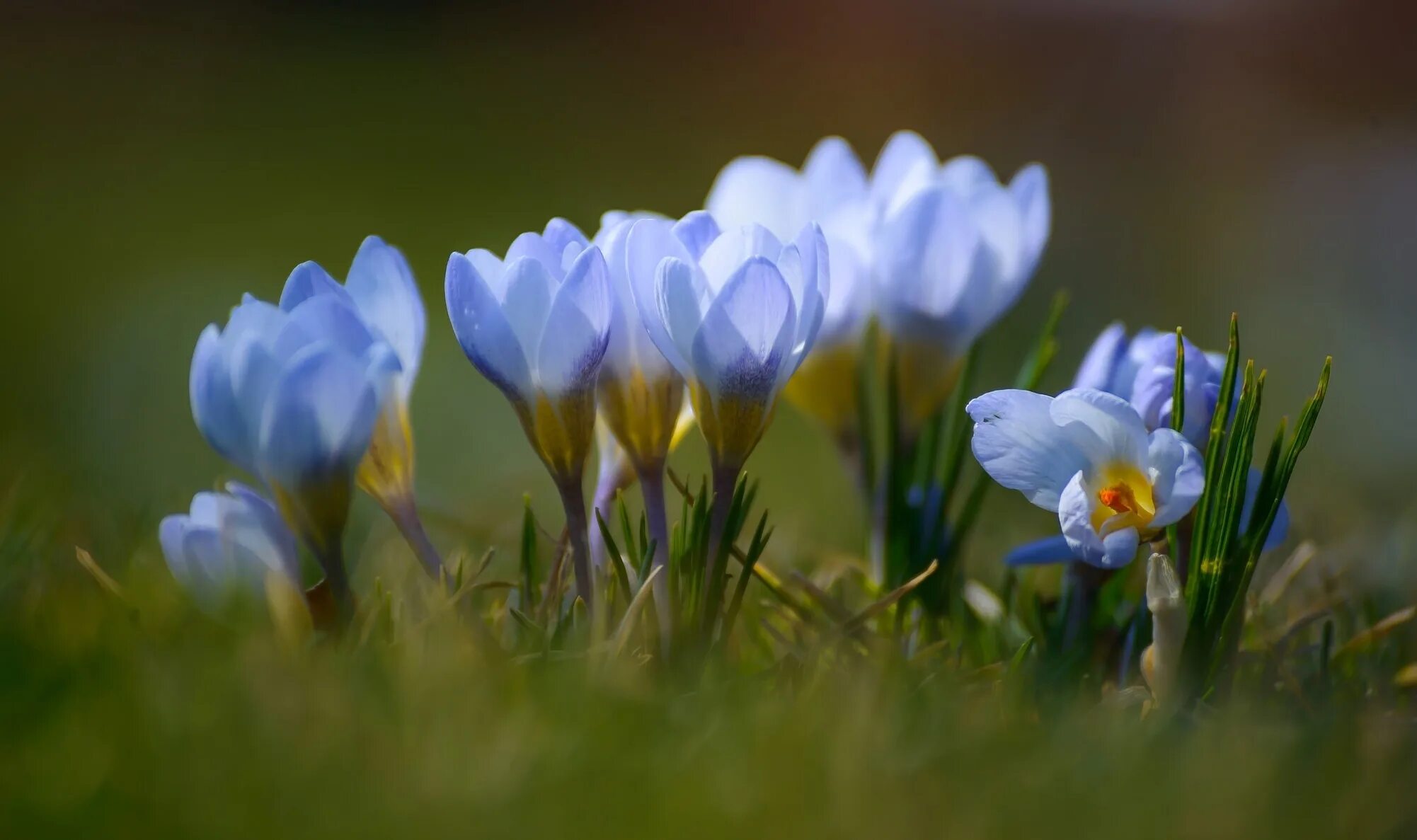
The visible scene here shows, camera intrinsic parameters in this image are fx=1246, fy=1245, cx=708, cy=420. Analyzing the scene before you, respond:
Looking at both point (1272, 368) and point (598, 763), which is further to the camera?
point (1272, 368)

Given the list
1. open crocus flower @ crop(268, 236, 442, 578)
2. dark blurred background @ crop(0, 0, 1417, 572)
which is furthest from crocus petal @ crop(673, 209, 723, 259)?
dark blurred background @ crop(0, 0, 1417, 572)

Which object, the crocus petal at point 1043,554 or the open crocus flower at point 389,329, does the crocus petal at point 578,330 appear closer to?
the open crocus flower at point 389,329

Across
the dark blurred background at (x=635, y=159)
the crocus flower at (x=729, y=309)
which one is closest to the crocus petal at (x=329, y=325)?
the crocus flower at (x=729, y=309)

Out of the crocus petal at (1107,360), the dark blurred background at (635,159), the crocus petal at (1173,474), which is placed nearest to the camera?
the crocus petal at (1173,474)

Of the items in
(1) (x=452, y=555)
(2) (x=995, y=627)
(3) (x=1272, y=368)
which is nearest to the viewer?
(2) (x=995, y=627)

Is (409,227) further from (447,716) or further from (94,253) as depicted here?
(447,716)

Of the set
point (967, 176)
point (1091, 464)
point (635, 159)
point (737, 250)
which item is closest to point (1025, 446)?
point (1091, 464)

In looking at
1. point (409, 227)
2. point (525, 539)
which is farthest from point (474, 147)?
point (525, 539)
